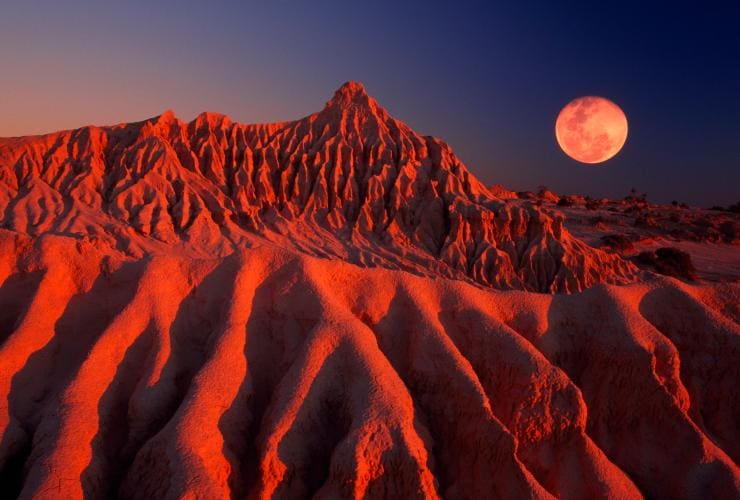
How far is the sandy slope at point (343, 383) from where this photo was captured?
7.12 metres

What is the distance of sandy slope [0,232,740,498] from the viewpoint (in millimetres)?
7117

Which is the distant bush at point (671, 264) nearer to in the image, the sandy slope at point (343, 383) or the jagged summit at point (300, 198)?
the jagged summit at point (300, 198)

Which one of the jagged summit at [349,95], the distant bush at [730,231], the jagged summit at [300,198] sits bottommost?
the distant bush at [730,231]

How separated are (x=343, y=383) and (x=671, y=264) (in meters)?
33.8

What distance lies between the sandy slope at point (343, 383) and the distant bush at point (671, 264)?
991 inches

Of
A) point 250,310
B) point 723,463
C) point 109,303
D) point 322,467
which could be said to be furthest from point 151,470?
point 723,463

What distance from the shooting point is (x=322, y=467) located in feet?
24.7

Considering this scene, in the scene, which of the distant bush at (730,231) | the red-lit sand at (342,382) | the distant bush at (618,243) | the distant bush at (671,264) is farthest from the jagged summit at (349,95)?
the distant bush at (730,231)

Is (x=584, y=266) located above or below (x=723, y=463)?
below

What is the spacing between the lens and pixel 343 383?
8.24 m

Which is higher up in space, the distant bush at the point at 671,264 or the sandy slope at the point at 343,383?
the sandy slope at the point at 343,383

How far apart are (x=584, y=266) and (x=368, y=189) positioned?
52.5 feet

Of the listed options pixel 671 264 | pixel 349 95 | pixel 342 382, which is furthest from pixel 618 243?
pixel 342 382

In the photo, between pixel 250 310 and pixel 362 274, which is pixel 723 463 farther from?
pixel 250 310
